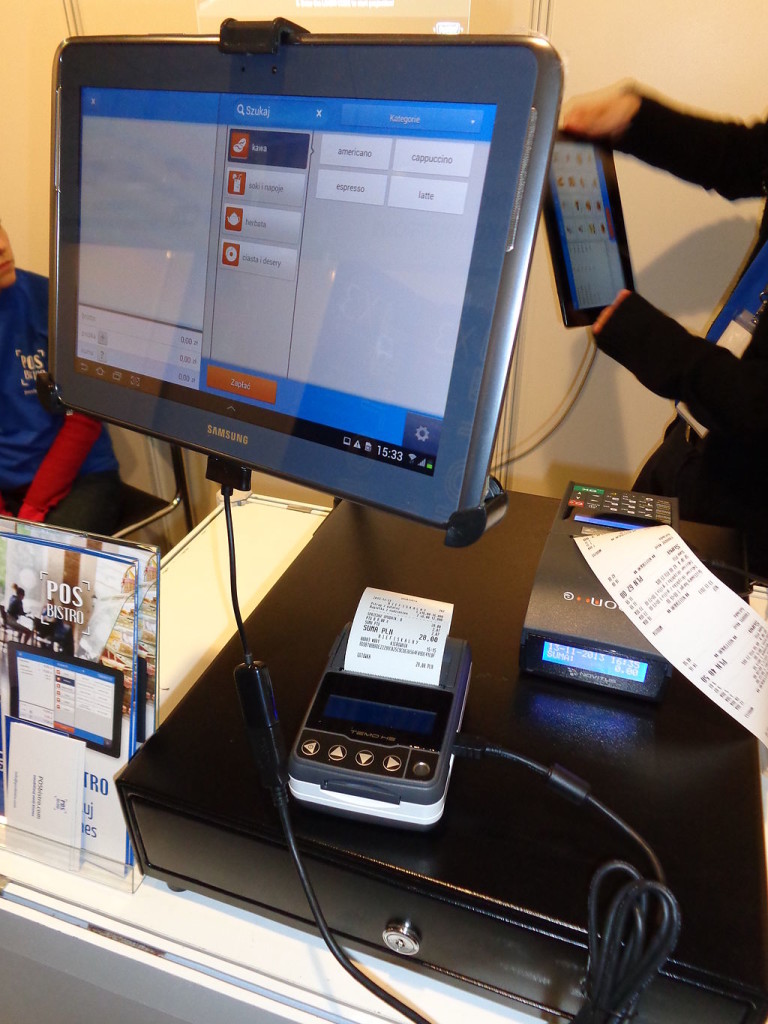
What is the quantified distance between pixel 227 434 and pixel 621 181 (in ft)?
4.12

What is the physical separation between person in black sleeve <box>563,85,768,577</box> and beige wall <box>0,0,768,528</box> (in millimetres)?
184

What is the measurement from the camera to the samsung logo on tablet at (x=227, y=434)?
0.52 metres

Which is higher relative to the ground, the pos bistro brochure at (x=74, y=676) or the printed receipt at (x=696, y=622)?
the printed receipt at (x=696, y=622)

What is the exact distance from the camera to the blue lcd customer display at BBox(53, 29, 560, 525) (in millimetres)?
408

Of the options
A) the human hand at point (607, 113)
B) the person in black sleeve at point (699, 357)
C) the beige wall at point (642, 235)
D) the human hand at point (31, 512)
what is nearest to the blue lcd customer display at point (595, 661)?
the person in black sleeve at point (699, 357)

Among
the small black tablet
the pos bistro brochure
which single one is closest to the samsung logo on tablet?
the pos bistro brochure

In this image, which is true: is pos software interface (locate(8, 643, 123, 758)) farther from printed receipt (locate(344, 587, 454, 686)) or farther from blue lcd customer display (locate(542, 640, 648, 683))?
blue lcd customer display (locate(542, 640, 648, 683))

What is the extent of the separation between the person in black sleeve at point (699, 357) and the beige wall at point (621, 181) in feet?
0.60

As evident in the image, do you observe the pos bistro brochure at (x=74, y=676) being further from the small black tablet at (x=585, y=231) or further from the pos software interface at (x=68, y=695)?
the small black tablet at (x=585, y=231)

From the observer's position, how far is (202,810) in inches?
20.3

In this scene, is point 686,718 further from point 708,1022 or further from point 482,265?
point 482,265

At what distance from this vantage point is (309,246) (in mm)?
468

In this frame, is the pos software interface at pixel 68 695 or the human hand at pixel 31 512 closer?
the pos software interface at pixel 68 695

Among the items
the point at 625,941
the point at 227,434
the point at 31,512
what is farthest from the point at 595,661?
the point at 31,512
